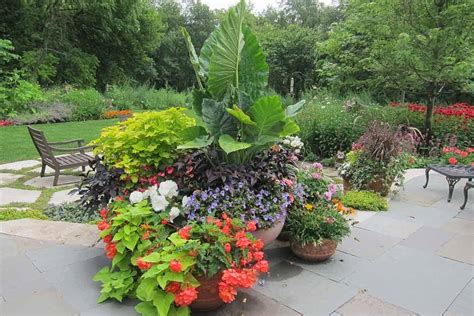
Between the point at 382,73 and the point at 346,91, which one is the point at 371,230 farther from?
the point at 346,91

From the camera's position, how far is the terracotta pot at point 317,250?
2.73 m

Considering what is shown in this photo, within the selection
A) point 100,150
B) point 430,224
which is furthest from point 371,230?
point 100,150

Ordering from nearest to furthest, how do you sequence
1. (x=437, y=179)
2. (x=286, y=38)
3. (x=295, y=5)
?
(x=437, y=179) → (x=286, y=38) → (x=295, y=5)

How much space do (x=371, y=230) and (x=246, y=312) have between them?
1872 mm

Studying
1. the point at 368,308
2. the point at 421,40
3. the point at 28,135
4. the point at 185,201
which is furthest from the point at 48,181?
the point at 421,40

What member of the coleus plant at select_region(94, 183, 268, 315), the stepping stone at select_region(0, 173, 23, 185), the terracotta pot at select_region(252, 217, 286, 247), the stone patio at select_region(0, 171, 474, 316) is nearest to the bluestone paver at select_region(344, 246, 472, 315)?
the stone patio at select_region(0, 171, 474, 316)

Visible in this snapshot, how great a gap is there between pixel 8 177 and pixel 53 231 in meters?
2.84

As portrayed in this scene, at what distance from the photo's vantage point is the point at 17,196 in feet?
14.9

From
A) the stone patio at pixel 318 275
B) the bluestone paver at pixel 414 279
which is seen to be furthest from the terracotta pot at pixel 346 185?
the bluestone paver at pixel 414 279

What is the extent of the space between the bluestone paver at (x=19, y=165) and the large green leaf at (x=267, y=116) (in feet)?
16.5

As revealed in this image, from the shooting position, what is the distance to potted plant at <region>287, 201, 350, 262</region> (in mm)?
2739

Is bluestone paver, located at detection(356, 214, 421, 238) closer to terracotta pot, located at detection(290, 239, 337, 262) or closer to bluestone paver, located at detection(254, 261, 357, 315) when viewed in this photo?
terracotta pot, located at detection(290, 239, 337, 262)

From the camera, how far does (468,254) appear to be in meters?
2.99

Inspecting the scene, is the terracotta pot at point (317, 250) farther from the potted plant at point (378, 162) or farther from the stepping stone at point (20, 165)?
the stepping stone at point (20, 165)
